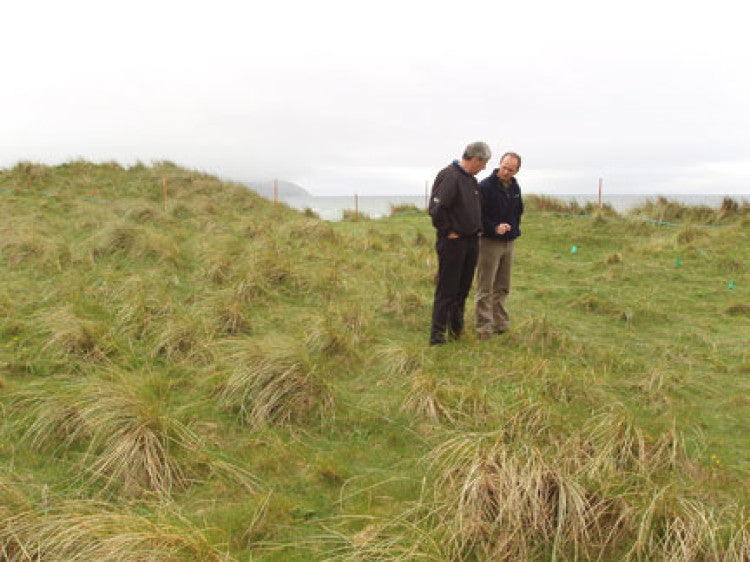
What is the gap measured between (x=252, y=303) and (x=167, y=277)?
55.1 inches

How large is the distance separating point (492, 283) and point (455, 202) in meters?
0.96

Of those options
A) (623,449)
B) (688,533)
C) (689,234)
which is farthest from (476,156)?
(689,234)

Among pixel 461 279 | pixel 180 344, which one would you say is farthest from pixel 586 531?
pixel 180 344

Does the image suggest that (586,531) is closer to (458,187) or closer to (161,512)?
(161,512)

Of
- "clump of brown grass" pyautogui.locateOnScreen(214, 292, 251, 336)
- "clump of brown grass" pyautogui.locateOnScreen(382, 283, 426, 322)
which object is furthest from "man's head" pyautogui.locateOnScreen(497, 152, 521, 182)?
"clump of brown grass" pyautogui.locateOnScreen(214, 292, 251, 336)

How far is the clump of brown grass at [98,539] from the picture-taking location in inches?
74.3

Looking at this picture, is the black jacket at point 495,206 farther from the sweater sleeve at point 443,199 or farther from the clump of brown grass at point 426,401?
the clump of brown grass at point 426,401

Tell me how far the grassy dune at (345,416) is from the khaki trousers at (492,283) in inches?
9.0

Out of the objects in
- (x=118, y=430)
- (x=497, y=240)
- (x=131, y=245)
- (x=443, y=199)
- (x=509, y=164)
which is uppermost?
(x=509, y=164)

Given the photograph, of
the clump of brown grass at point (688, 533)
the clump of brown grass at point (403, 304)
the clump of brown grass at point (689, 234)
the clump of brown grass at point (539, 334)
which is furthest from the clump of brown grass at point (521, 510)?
the clump of brown grass at point (689, 234)

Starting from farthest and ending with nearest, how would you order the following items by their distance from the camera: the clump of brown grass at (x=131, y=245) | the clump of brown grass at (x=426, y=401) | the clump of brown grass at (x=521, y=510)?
1. the clump of brown grass at (x=131, y=245)
2. the clump of brown grass at (x=426, y=401)
3. the clump of brown grass at (x=521, y=510)

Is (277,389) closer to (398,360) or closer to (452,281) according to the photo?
(398,360)

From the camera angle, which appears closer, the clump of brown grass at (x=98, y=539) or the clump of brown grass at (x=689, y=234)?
the clump of brown grass at (x=98, y=539)

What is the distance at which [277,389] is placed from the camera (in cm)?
335
